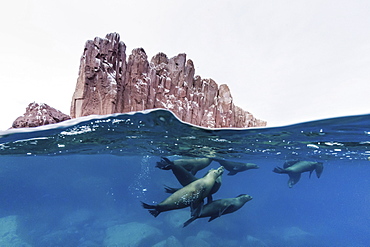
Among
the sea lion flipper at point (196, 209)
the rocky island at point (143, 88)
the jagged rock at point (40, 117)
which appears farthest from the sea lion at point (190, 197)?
the jagged rock at point (40, 117)

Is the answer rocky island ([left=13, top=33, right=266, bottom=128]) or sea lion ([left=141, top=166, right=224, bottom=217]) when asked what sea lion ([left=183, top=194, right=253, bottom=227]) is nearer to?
sea lion ([left=141, top=166, right=224, bottom=217])

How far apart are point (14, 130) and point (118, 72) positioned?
6.42 meters

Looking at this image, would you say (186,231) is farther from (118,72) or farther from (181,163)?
(118,72)

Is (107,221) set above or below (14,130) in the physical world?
below

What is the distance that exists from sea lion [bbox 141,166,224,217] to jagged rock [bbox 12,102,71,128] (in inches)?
240

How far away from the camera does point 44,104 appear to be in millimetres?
8820

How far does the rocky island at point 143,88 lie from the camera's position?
29.9 feet

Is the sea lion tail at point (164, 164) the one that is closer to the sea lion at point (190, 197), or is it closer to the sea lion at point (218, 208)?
the sea lion at point (190, 197)

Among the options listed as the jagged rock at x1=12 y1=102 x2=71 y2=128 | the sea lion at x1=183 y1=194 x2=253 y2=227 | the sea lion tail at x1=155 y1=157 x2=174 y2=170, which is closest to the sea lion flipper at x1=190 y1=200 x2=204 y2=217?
the sea lion at x1=183 y1=194 x2=253 y2=227

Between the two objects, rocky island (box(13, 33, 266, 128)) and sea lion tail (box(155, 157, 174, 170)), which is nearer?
sea lion tail (box(155, 157, 174, 170))

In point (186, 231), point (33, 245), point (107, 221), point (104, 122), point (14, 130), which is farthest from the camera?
point (107, 221)

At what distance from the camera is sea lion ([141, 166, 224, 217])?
7277 mm

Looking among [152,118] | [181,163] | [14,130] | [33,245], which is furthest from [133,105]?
[33,245]

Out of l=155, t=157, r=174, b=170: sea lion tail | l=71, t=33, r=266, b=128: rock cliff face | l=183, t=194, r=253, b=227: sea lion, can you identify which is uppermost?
l=71, t=33, r=266, b=128: rock cliff face
